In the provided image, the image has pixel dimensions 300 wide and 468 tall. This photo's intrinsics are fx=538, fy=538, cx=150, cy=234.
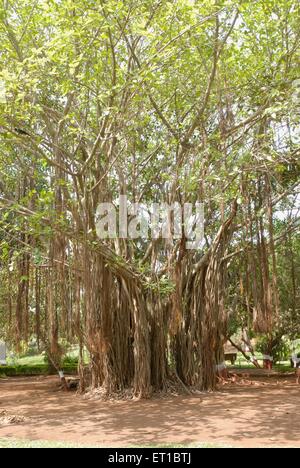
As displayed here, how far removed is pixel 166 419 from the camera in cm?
564

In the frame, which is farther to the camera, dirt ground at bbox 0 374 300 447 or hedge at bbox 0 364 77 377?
hedge at bbox 0 364 77 377

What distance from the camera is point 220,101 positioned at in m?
6.94

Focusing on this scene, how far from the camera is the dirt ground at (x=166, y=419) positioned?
4562 mm

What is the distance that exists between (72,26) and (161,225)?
313 centimetres

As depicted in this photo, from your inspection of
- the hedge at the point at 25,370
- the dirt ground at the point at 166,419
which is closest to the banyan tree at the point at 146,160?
the dirt ground at the point at 166,419

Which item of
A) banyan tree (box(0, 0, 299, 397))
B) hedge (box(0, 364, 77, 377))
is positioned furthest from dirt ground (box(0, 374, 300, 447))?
hedge (box(0, 364, 77, 377))

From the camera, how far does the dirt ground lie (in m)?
4.56

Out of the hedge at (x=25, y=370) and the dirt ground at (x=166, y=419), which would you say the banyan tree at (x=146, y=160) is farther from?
the hedge at (x=25, y=370)

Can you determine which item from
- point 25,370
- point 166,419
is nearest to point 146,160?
point 166,419

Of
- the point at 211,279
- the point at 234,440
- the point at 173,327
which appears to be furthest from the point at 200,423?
the point at 211,279

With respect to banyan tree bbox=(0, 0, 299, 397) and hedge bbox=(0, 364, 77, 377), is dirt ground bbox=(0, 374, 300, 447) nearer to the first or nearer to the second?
banyan tree bbox=(0, 0, 299, 397)

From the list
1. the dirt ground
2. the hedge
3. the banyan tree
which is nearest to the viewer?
the dirt ground

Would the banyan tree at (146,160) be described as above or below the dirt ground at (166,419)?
above

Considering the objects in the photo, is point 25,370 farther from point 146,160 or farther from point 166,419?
point 166,419
